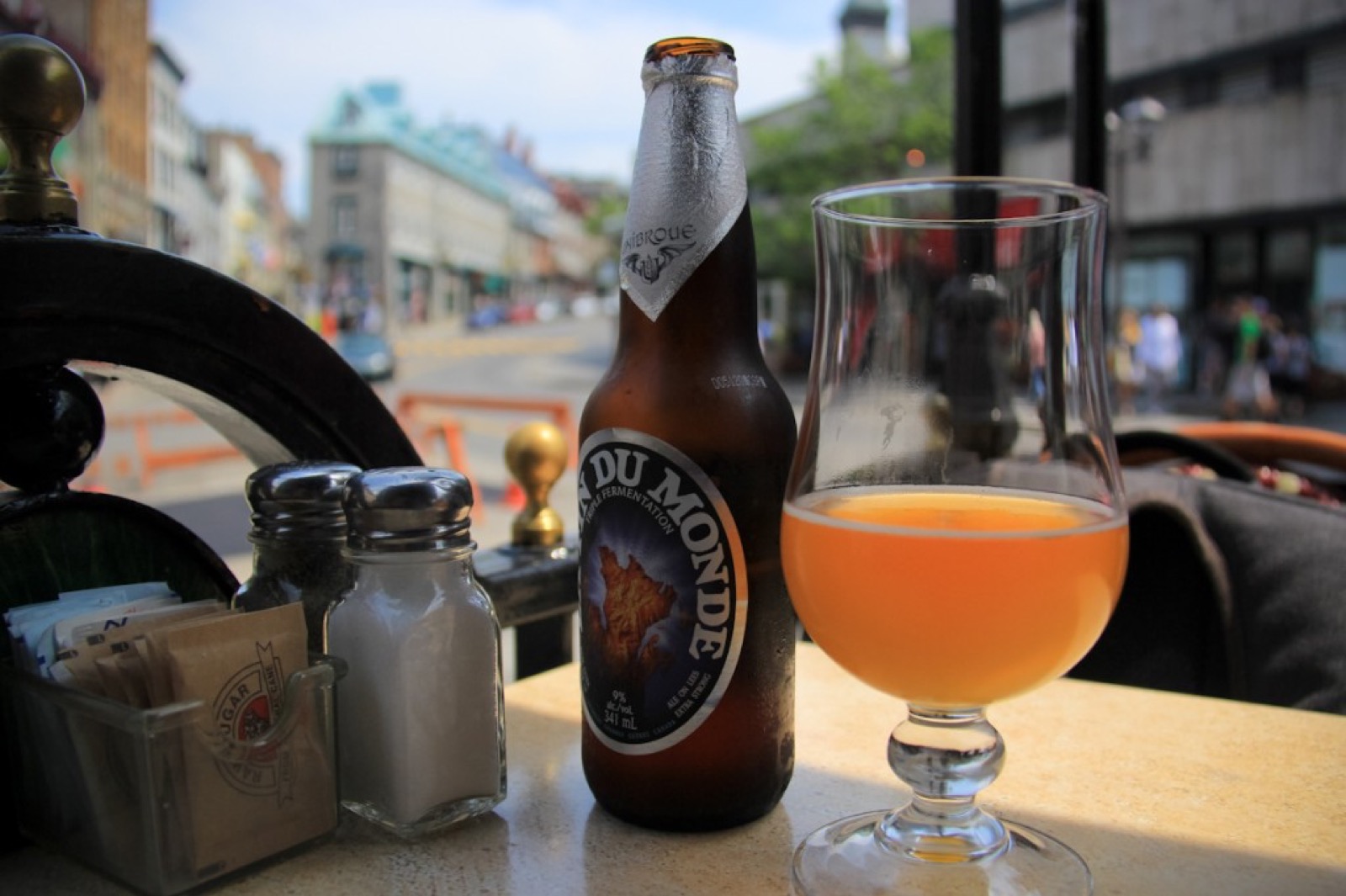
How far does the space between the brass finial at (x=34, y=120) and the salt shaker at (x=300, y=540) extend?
25 centimetres

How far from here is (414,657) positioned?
2.42ft

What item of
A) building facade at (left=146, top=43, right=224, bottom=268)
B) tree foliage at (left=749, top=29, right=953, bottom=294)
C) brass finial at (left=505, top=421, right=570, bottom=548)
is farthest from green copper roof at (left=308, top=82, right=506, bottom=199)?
brass finial at (left=505, top=421, right=570, bottom=548)

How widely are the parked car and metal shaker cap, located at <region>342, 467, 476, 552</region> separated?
18.3 metres

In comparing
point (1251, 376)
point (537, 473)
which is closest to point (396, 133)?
point (1251, 376)

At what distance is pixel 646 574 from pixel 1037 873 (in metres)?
0.33

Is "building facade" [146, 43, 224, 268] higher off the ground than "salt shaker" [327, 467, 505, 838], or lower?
higher

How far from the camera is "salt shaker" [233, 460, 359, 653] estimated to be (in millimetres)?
775

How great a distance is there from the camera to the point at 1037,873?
0.72 metres

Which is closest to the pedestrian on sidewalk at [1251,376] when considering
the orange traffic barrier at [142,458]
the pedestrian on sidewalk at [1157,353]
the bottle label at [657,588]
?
the pedestrian on sidewalk at [1157,353]

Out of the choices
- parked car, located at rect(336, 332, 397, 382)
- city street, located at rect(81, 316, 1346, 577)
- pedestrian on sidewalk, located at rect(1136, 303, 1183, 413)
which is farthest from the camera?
parked car, located at rect(336, 332, 397, 382)

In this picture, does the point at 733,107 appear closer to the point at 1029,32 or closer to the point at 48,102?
the point at 48,102

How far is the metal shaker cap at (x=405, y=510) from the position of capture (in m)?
0.71

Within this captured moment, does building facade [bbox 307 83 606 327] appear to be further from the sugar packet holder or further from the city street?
the sugar packet holder

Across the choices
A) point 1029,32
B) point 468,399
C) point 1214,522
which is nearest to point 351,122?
point 1029,32
